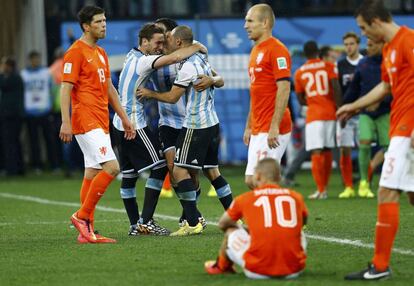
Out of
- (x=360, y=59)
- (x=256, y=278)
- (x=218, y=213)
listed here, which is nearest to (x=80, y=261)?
(x=256, y=278)

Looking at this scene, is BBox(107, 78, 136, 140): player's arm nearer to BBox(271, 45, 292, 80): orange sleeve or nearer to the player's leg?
BBox(271, 45, 292, 80): orange sleeve

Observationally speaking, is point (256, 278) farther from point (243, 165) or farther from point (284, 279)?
point (243, 165)

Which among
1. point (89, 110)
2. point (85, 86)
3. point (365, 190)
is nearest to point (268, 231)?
point (89, 110)

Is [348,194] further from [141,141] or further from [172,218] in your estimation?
[141,141]

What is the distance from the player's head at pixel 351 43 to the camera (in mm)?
17000

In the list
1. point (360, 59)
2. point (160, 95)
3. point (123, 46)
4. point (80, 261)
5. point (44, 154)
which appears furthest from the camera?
point (44, 154)

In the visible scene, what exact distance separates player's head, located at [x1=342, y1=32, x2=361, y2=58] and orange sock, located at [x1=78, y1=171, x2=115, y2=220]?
6.83 metres

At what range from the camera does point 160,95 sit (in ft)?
37.8

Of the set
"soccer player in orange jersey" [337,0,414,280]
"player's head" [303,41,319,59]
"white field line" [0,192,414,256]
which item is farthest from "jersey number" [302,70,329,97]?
"soccer player in orange jersey" [337,0,414,280]

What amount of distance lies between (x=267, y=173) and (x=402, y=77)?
1.18 m

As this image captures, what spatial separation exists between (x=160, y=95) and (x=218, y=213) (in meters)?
3.10

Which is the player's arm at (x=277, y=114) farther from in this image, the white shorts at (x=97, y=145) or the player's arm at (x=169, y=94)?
the white shorts at (x=97, y=145)

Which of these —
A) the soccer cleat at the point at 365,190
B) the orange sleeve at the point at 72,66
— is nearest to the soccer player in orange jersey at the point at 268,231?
the orange sleeve at the point at 72,66

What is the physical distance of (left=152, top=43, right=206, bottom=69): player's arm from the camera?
11.3 meters
